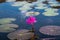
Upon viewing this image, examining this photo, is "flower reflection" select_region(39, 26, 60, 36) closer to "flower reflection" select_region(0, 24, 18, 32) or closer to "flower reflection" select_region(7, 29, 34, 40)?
"flower reflection" select_region(7, 29, 34, 40)

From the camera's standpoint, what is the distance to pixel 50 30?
1.10m

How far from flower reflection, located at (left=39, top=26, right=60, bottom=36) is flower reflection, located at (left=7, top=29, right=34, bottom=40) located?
0.12 meters

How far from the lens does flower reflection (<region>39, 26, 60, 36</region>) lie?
105 cm

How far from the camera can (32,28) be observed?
113cm

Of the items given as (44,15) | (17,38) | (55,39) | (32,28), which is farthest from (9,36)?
(44,15)

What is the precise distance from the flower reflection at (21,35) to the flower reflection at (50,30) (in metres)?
0.12

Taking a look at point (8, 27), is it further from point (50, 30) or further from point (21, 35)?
point (50, 30)

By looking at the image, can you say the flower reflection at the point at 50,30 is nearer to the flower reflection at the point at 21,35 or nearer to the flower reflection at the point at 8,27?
the flower reflection at the point at 21,35

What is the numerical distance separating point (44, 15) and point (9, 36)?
601 millimetres

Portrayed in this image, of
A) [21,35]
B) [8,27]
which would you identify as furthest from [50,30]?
[8,27]

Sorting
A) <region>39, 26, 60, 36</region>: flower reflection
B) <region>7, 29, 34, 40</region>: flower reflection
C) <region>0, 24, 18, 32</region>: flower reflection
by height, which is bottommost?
<region>39, 26, 60, 36</region>: flower reflection

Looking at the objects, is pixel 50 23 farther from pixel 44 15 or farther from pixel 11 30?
pixel 11 30

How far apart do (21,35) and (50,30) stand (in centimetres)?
26

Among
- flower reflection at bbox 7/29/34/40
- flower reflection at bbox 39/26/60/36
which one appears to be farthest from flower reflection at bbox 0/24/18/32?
flower reflection at bbox 39/26/60/36
